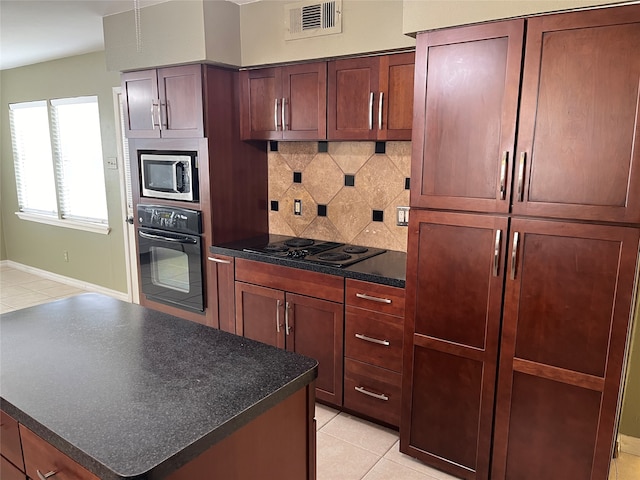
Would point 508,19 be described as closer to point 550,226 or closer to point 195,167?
point 550,226

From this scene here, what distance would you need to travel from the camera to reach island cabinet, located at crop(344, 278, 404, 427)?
2.51m

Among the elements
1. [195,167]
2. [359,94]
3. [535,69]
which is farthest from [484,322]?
[195,167]

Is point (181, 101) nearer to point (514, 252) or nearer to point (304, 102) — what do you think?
point (304, 102)

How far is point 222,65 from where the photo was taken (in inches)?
122

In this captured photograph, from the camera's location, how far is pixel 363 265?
2721 millimetres

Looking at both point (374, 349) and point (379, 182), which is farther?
Answer: point (379, 182)

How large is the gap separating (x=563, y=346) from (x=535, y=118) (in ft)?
3.06

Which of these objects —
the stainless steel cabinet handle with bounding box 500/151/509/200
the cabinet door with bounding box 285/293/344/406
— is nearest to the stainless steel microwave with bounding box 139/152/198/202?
the cabinet door with bounding box 285/293/344/406

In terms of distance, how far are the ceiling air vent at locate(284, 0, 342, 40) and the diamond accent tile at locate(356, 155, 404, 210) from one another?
83 cm

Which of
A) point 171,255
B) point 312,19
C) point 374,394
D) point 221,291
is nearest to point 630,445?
point 374,394

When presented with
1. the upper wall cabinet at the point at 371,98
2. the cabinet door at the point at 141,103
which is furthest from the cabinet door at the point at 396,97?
the cabinet door at the point at 141,103

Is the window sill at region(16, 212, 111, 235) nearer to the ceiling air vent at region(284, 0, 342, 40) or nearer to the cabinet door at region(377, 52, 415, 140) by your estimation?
the ceiling air vent at region(284, 0, 342, 40)

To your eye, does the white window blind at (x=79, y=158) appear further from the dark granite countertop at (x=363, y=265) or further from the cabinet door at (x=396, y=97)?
the cabinet door at (x=396, y=97)

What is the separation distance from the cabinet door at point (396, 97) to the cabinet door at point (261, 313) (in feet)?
3.83
